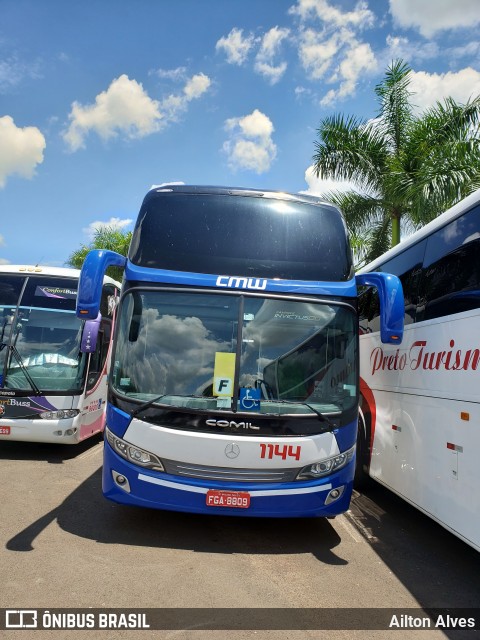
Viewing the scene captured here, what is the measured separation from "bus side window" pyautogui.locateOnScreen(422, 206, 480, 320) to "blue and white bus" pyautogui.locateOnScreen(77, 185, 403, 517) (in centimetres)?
44

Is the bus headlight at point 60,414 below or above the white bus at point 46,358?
below

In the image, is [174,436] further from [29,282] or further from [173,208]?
[29,282]

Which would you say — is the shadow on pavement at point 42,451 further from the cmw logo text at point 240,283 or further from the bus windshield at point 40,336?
the cmw logo text at point 240,283

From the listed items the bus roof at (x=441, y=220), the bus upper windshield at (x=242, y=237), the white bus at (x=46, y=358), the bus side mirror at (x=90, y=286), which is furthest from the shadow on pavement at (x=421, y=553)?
the white bus at (x=46, y=358)

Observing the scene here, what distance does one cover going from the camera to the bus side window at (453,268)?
491cm

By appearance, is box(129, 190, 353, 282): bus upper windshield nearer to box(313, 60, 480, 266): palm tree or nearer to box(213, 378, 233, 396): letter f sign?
box(213, 378, 233, 396): letter f sign

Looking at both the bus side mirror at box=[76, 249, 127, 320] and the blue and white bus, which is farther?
the bus side mirror at box=[76, 249, 127, 320]

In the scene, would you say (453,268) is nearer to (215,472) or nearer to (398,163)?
(215,472)

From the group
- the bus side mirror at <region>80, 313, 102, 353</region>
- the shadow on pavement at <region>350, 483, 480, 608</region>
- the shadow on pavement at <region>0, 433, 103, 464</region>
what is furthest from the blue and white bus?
the shadow on pavement at <region>0, 433, 103, 464</region>

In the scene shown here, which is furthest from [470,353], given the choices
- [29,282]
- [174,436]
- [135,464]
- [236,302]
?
[29,282]

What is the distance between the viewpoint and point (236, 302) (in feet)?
18.2

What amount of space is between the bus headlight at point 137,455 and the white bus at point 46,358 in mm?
3439

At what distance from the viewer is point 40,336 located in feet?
30.0

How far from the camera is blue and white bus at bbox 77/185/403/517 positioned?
17.0 feet
